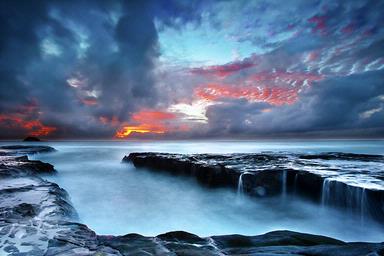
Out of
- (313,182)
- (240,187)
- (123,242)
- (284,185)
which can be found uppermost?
(313,182)

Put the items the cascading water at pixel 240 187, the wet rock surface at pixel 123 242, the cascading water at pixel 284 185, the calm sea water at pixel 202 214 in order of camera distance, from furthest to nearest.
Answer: the cascading water at pixel 240 187, the cascading water at pixel 284 185, the calm sea water at pixel 202 214, the wet rock surface at pixel 123 242

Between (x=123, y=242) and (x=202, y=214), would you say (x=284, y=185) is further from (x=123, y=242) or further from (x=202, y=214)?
(x=123, y=242)

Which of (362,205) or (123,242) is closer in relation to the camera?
(123,242)

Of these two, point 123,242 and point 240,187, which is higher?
point 123,242

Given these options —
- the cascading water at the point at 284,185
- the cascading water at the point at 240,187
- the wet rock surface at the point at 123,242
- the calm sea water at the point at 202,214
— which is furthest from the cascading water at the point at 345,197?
the wet rock surface at the point at 123,242

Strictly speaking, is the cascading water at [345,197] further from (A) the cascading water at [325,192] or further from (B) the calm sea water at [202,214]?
(B) the calm sea water at [202,214]

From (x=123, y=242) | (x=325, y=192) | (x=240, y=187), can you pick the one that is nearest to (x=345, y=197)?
(x=325, y=192)

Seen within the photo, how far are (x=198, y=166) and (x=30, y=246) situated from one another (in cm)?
1126

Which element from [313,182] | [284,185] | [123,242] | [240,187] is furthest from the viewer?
[240,187]

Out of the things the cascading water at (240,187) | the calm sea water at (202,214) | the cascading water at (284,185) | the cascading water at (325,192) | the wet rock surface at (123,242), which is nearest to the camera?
the wet rock surface at (123,242)

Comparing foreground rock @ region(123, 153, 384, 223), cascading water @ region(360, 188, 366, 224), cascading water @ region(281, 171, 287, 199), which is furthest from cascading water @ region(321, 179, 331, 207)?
cascading water @ region(281, 171, 287, 199)

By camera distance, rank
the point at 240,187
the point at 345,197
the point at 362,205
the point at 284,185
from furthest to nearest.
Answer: the point at 240,187, the point at 284,185, the point at 345,197, the point at 362,205

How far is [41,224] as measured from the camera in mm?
4777

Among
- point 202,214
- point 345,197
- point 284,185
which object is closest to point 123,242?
point 202,214
